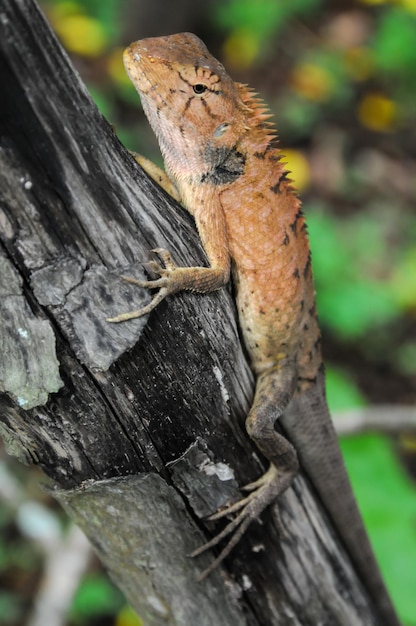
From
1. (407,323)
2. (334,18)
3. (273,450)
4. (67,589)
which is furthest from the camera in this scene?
(334,18)

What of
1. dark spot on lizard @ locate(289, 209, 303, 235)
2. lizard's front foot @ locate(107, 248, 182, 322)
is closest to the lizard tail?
dark spot on lizard @ locate(289, 209, 303, 235)

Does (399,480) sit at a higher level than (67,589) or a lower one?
higher

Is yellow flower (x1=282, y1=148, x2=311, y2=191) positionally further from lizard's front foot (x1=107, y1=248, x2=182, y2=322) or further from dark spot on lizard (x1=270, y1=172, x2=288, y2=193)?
lizard's front foot (x1=107, y1=248, x2=182, y2=322)

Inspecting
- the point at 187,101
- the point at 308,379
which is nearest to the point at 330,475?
the point at 308,379

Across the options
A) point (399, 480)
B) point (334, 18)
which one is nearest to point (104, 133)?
point (399, 480)

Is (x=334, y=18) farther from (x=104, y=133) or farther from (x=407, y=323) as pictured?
(x=104, y=133)

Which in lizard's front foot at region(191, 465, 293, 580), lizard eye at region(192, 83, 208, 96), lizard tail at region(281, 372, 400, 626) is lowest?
lizard's front foot at region(191, 465, 293, 580)

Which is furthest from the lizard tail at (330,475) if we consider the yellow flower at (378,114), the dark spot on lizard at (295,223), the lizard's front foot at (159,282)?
the yellow flower at (378,114)
